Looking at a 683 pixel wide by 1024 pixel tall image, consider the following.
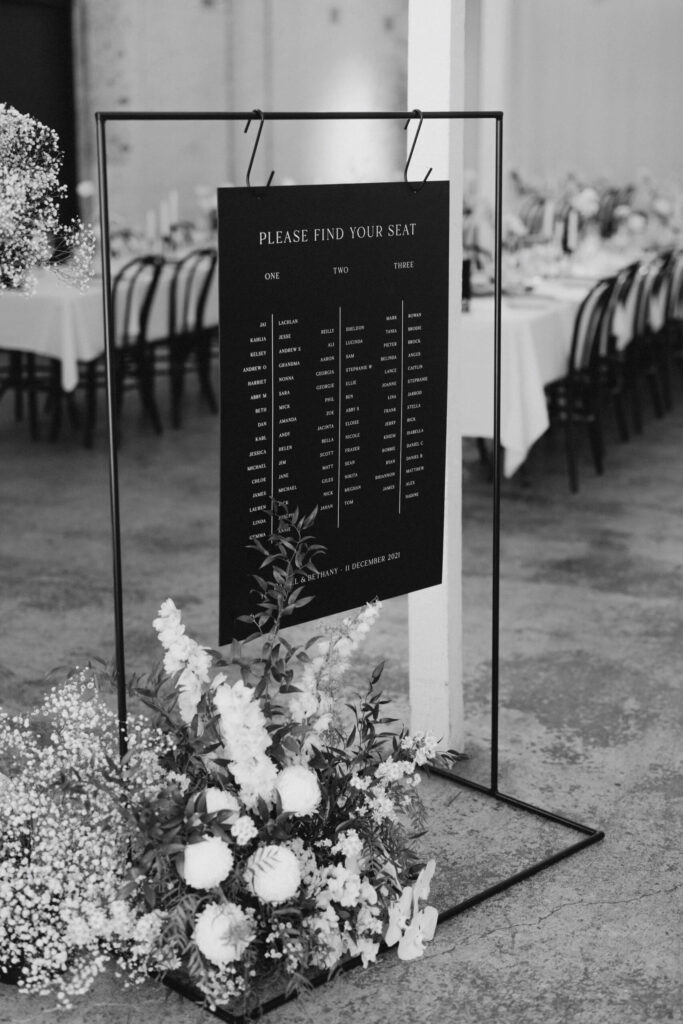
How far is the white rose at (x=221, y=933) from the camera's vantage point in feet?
7.32

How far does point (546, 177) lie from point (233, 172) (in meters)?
3.71

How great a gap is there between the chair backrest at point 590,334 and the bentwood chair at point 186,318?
220cm

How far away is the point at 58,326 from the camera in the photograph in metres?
6.74

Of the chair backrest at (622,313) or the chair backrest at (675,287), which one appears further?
the chair backrest at (675,287)

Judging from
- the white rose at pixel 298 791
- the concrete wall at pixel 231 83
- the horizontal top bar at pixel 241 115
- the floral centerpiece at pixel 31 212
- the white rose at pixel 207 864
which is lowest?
the white rose at pixel 207 864

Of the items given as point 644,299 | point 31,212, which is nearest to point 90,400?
point 644,299

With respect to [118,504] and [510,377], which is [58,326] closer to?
[510,377]

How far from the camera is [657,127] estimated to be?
16109 mm

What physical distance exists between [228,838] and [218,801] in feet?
0.25

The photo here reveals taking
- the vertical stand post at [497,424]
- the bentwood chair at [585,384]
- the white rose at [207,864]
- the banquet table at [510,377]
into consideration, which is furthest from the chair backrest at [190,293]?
the white rose at [207,864]

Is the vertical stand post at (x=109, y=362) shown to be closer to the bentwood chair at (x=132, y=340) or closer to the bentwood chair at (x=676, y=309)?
the bentwood chair at (x=132, y=340)

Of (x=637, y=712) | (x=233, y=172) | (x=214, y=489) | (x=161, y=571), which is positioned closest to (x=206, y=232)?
(x=233, y=172)

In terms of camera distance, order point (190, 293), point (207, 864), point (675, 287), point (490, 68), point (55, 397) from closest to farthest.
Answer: point (207, 864), point (55, 397), point (190, 293), point (675, 287), point (490, 68)

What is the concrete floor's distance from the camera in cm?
247
